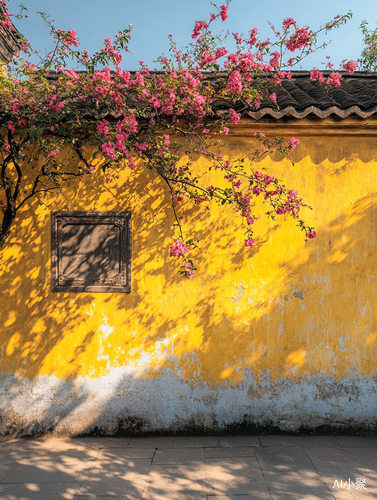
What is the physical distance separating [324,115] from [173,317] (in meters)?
2.92

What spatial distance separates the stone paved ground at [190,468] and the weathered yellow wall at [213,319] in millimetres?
252

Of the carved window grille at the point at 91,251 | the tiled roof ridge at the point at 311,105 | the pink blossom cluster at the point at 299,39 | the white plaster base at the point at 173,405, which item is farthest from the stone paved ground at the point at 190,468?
the pink blossom cluster at the point at 299,39

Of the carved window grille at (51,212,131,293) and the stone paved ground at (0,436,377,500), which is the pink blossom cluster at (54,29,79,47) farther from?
the stone paved ground at (0,436,377,500)

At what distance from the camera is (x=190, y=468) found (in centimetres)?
331

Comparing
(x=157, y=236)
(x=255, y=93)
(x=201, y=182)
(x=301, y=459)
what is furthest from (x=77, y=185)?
(x=301, y=459)

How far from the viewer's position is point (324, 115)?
145 inches

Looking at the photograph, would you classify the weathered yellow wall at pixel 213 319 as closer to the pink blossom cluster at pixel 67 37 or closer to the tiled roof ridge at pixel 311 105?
the tiled roof ridge at pixel 311 105

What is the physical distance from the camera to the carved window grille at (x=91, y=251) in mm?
4016

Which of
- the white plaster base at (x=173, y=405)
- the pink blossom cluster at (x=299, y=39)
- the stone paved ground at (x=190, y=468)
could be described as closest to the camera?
the stone paved ground at (x=190, y=468)

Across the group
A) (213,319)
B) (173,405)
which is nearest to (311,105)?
(213,319)

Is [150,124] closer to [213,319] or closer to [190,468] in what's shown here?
[213,319]

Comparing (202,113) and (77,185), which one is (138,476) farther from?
(202,113)

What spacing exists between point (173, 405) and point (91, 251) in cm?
212

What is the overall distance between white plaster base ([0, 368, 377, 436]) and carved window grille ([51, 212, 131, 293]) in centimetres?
113
